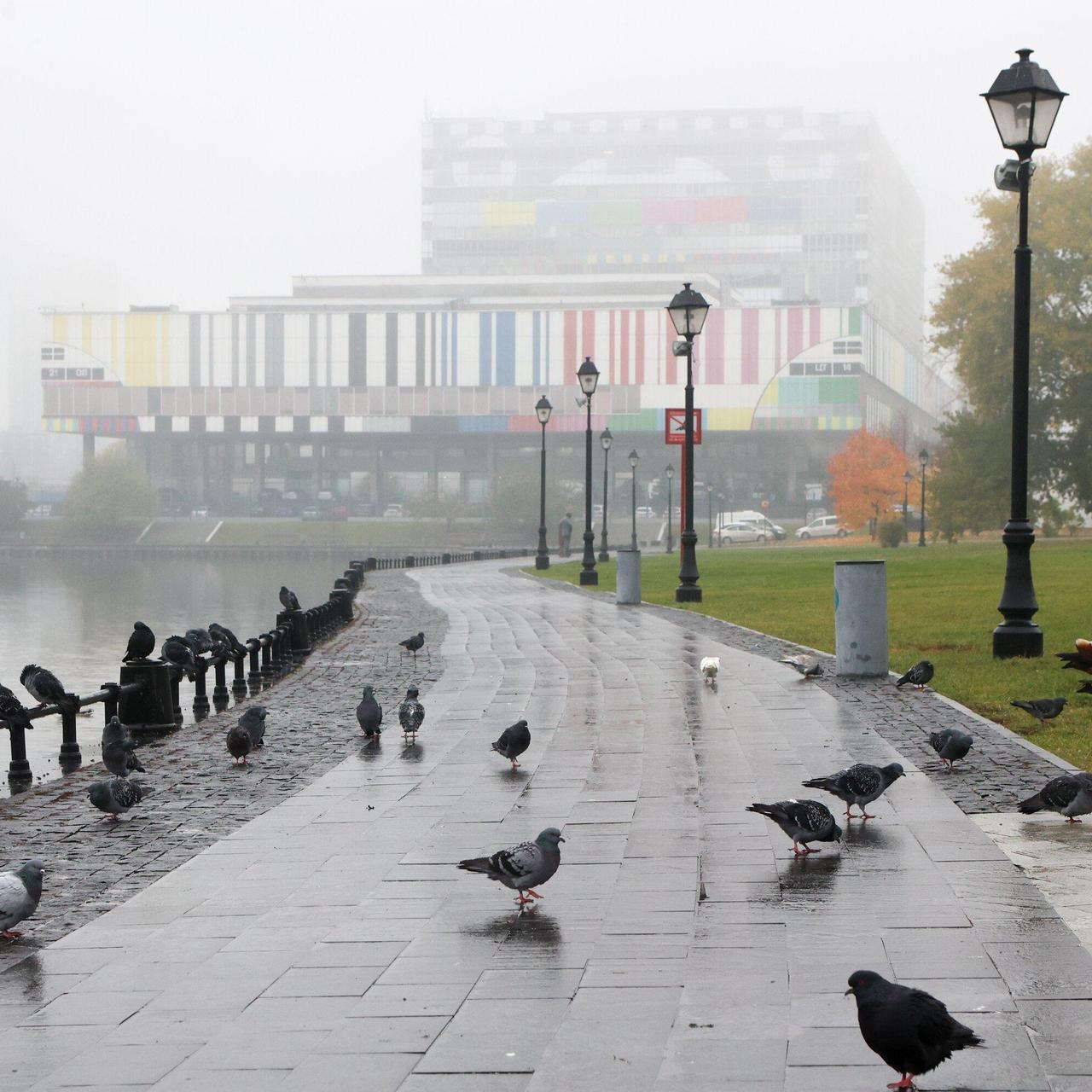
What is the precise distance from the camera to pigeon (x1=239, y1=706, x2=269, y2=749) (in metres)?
10.4

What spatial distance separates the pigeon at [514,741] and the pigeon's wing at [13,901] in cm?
385

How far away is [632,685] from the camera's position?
13.9 metres

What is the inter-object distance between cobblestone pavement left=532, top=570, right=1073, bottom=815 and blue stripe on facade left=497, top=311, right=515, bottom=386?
11294 centimetres

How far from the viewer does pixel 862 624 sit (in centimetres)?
1414

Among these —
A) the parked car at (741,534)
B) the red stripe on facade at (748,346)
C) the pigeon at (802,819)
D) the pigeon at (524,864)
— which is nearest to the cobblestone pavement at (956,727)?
the pigeon at (802,819)

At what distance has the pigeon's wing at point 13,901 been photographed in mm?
5602

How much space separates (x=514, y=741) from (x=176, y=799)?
83.3 inches

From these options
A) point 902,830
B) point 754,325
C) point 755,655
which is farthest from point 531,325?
point 902,830

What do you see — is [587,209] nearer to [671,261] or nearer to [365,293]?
[671,261]

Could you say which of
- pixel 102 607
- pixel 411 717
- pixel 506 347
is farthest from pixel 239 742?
pixel 506 347

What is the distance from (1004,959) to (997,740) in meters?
5.23

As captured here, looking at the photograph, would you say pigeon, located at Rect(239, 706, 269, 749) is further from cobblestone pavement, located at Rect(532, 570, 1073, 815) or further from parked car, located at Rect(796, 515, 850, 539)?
parked car, located at Rect(796, 515, 850, 539)

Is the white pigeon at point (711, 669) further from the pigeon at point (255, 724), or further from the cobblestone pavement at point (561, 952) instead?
the pigeon at point (255, 724)

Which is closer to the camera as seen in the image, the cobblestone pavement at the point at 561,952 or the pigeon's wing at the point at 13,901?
the cobblestone pavement at the point at 561,952
